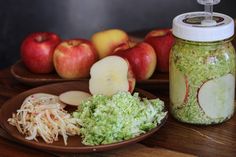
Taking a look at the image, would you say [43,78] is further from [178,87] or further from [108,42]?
[178,87]

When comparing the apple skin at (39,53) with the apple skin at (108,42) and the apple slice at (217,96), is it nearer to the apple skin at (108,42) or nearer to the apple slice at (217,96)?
the apple skin at (108,42)

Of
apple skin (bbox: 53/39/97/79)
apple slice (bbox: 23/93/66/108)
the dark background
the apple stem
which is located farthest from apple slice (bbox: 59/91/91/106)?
the dark background

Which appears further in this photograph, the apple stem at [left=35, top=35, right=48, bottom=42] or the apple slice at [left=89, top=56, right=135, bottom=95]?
the apple stem at [left=35, top=35, right=48, bottom=42]

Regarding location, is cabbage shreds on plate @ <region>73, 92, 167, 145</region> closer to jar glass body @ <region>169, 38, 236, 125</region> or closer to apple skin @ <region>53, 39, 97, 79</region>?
jar glass body @ <region>169, 38, 236, 125</region>

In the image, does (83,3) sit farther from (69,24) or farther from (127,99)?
(127,99)

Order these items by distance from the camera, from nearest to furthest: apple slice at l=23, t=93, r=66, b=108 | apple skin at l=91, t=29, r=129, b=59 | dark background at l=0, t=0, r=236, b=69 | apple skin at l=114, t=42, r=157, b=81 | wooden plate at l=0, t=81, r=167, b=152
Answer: wooden plate at l=0, t=81, r=167, b=152 < apple slice at l=23, t=93, r=66, b=108 < apple skin at l=114, t=42, r=157, b=81 < apple skin at l=91, t=29, r=129, b=59 < dark background at l=0, t=0, r=236, b=69

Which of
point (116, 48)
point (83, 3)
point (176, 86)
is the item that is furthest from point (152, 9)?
point (176, 86)
